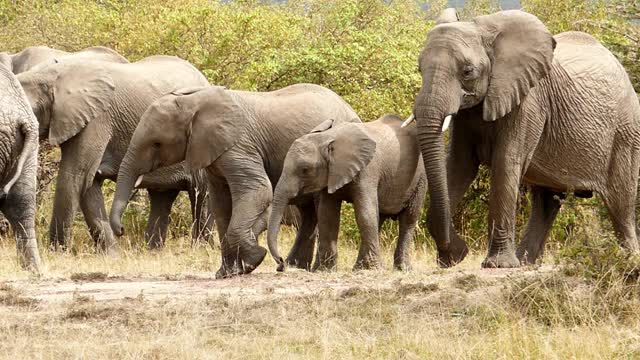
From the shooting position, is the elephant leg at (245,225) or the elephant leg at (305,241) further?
the elephant leg at (305,241)

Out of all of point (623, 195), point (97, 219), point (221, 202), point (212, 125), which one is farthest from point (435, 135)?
point (97, 219)

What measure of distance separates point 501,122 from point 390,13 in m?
16.9

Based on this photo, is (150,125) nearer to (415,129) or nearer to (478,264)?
(415,129)

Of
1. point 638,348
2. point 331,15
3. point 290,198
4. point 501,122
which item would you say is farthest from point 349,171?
point 331,15

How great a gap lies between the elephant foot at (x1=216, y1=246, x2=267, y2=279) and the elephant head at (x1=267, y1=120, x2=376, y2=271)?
7.6 inches

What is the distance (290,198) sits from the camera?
37.8ft

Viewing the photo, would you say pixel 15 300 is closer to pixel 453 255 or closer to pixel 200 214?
pixel 453 255

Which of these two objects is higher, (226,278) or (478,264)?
(226,278)

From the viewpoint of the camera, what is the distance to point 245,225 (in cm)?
1133

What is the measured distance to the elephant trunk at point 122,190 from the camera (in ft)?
38.1

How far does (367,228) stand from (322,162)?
65 centimetres

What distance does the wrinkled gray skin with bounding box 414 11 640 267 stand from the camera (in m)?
11.4

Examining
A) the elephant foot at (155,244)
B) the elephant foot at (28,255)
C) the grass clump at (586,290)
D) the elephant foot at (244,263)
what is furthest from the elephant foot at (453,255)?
the elephant foot at (155,244)

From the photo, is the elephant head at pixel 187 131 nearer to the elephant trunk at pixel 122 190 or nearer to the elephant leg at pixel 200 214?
the elephant trunk at pixel 122 190
